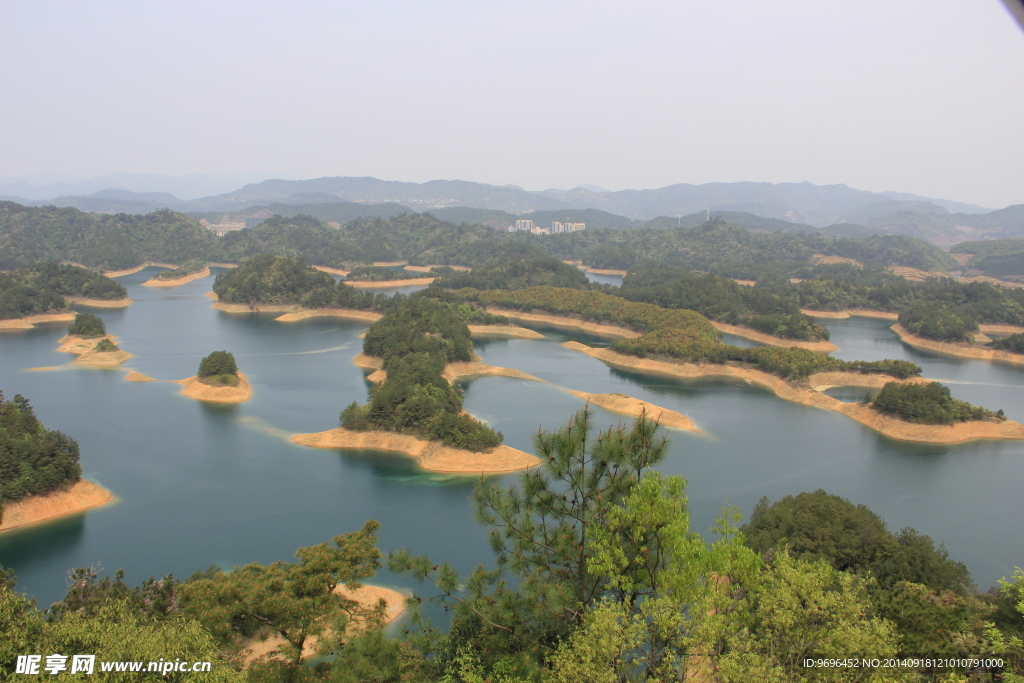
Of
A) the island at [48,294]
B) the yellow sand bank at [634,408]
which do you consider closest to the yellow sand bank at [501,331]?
the yellow sand bank at [634,408]

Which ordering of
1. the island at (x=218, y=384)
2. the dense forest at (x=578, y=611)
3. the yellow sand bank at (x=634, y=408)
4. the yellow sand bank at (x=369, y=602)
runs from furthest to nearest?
the island at (x=218, y=384) < the yellow sand bank at (x=634, y=408) < the yellow sand bank at (x=369, y=602) < the dense forest at (x=578, y=611)

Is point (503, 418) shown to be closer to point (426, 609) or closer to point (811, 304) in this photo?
point (426, 609)

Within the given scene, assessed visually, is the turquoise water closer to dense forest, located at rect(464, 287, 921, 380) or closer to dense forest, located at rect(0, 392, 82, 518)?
dense forest, located at rect(0, 392, 82, 518)

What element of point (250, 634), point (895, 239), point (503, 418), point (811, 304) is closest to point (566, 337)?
point (503, 418)

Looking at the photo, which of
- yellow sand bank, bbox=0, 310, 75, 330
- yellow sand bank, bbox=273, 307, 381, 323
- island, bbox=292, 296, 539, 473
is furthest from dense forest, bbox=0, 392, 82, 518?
yellow sand bank, bbox=273, 307, 381, 323

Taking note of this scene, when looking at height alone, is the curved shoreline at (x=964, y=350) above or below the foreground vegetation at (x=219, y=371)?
below

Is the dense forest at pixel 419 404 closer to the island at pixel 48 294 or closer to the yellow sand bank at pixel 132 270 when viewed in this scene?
the island at pixel 48 294

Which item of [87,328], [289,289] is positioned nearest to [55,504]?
[87,328]
